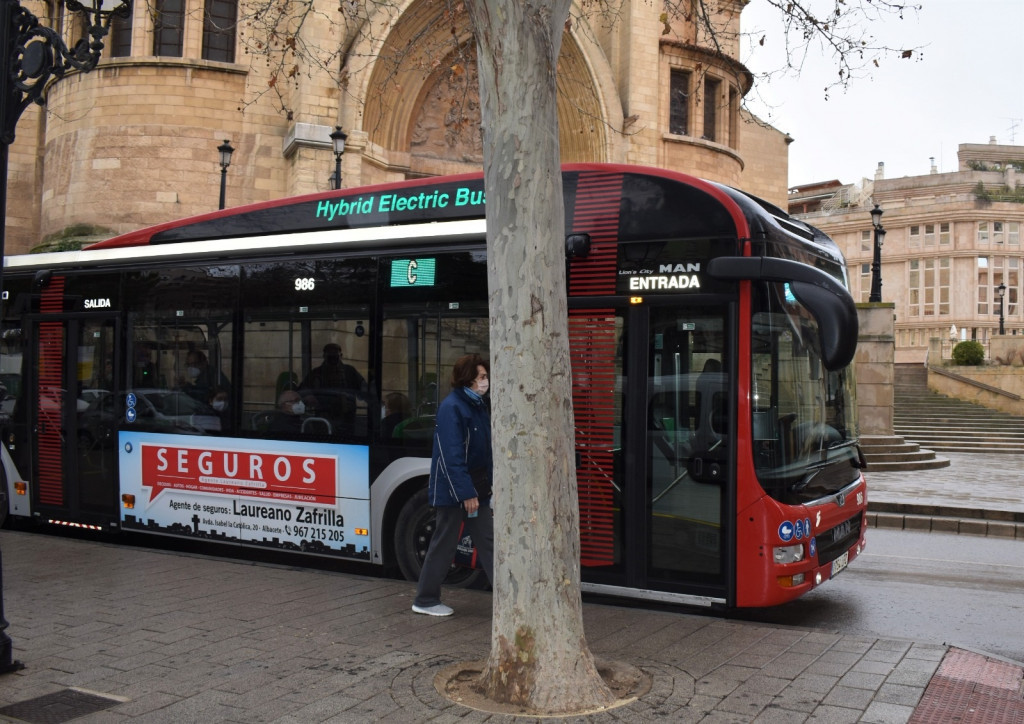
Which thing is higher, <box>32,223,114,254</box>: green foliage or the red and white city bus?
<box>32,223,114,254</box>: green foliage

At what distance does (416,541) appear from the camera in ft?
24.2

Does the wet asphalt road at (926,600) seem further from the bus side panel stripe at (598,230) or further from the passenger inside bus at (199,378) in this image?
the passenger inside bus at (199,378)

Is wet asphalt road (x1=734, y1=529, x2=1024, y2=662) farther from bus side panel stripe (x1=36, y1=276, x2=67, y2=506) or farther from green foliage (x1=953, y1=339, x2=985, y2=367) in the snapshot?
green foliage (x1=953, y1=339, x2=985, y2=367)

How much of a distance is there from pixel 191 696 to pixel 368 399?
3276 millimetres

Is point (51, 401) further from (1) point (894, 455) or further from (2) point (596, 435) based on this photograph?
(1) point (894, 455)

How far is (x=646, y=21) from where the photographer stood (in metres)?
28.4

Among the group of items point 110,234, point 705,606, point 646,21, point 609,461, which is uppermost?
point 646,21

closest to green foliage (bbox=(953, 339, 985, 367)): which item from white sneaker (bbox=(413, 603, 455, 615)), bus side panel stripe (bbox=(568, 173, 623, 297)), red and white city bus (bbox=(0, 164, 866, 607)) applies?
red and white city bus (bbox=(0, 164, 866, 607))

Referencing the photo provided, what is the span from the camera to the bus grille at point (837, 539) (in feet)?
21.3

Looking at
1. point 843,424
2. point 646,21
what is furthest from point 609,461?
point 646,21

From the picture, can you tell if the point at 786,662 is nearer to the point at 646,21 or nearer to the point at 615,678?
the point at 615,678

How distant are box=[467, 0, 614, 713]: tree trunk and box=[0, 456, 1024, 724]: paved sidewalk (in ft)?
1.32

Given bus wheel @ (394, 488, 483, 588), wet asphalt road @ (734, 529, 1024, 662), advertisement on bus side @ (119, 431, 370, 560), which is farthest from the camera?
advertisement on bus side @ (119, 431, 370, 560)

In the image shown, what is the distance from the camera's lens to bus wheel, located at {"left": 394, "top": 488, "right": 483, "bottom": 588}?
7.33 meters
